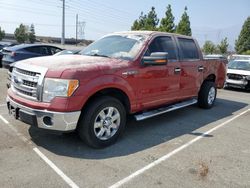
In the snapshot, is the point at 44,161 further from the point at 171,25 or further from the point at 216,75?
the point at 171,25

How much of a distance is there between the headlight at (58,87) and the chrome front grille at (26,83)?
19cm

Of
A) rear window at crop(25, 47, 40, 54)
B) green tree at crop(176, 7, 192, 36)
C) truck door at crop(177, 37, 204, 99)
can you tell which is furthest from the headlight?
green tree at crop(176, 7, 192, 36)

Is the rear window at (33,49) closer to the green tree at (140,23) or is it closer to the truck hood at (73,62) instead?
the truck hood at (73,62)

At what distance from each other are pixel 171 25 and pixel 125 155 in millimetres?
28481

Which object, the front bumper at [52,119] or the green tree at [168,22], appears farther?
the green tree at [168,22]

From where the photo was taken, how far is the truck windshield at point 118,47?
4895 mm

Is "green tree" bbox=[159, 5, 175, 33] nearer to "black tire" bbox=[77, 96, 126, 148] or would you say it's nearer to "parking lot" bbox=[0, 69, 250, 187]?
"parking lot" bbox=[0, 69, 250, 187]

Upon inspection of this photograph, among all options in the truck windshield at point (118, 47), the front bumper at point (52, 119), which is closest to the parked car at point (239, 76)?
the truck windshield at point (118, 47)

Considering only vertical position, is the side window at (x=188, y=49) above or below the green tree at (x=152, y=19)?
below

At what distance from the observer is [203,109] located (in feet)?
24.6

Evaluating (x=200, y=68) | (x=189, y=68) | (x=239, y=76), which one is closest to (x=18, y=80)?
(x=189, y=68)

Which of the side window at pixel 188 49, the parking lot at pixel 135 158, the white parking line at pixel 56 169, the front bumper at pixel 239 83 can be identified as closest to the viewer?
the white parking line at pixel 56 169

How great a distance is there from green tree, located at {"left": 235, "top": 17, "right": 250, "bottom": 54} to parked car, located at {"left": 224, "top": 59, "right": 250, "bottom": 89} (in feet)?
131

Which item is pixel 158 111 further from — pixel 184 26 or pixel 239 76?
pixel 184 26
